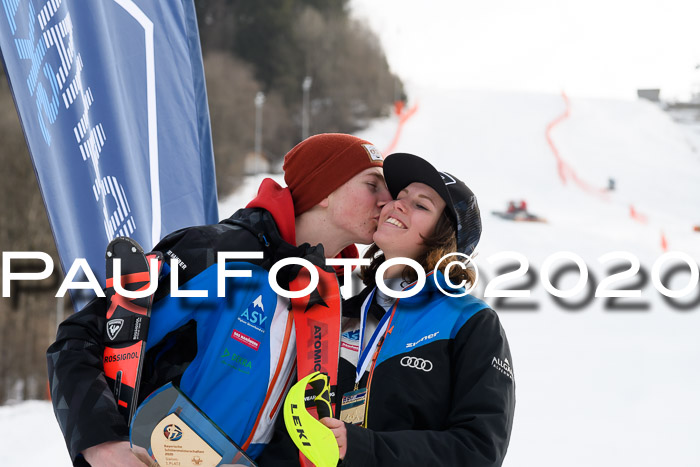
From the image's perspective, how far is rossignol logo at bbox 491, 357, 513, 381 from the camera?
5.00ft

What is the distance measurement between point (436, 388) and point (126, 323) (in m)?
0.70

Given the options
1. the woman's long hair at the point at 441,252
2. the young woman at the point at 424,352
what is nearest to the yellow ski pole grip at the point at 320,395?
the young woman at the point at 424,352

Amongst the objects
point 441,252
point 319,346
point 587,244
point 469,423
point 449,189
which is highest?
point 449,189

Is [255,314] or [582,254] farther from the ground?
[255,314]

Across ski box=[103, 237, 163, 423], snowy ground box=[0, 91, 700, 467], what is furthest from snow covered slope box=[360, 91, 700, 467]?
ski box=[103, 237, 163, 423]

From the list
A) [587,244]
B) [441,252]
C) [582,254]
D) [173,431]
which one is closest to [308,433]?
[173,431]

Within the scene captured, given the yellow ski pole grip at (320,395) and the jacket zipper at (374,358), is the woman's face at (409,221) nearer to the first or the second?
the jacket zipper at (374,358)

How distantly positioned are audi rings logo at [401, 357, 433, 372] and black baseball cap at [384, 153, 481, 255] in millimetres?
398

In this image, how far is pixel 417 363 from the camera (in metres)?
1.58

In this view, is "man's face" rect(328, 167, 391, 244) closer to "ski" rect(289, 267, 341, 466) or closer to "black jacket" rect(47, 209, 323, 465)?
"black jacket" rect(47, 209, 323, 465)

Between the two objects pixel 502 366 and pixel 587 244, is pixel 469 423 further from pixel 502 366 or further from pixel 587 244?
pixel 587 244

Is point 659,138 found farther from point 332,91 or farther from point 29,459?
point 29,459

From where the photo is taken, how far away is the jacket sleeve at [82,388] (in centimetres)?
142

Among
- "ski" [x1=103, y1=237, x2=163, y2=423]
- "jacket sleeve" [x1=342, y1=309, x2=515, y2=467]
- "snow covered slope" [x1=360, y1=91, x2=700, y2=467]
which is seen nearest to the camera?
"jacket sleeve" [x1=342, y1=309, x2=515, y2=467]
